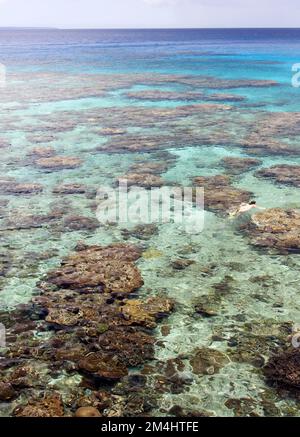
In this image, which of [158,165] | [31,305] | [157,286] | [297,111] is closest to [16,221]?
[31,305]

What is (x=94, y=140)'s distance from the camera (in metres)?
22.0

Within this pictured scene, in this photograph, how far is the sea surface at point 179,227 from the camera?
7020mm

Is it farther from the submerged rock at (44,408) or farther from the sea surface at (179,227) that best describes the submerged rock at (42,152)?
the submerged rock at (44,408)

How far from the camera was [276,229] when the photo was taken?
11.8 m

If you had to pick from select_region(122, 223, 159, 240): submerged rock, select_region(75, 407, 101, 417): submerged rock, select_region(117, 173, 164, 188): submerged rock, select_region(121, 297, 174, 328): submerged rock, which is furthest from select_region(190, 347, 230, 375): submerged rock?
select_region(117, 173, 164, 188): submerged rock

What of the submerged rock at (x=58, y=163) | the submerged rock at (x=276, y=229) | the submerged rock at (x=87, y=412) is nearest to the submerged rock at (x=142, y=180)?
the submerged rock at (x=58, y=163)

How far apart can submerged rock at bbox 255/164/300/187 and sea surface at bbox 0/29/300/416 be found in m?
0.36

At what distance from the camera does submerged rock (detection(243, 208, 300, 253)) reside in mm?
11078

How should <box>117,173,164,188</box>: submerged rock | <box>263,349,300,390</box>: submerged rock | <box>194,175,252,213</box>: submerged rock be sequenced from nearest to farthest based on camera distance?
1. <box>263,349,300,390</box>: submerged rock
2. <box>194,175,252,213</box>: submerged rock
3. <box>117,173,164,188</box>: submerged rock

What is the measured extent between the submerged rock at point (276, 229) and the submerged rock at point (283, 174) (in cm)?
317

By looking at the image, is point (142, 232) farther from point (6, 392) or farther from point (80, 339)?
point (6, 392)

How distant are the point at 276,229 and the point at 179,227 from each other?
2.74 metres

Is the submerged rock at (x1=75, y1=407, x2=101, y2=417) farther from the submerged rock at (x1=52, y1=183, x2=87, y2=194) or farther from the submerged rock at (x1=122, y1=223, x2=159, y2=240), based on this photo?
the submerged rock at (x1=52, y1=183, x2=87, y2=194)


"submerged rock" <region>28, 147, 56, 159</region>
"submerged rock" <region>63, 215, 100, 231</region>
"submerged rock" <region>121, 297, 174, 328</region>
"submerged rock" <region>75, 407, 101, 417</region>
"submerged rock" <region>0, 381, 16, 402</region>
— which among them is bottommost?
"submerged rock" <region>75, 407, 101, 417</region>
